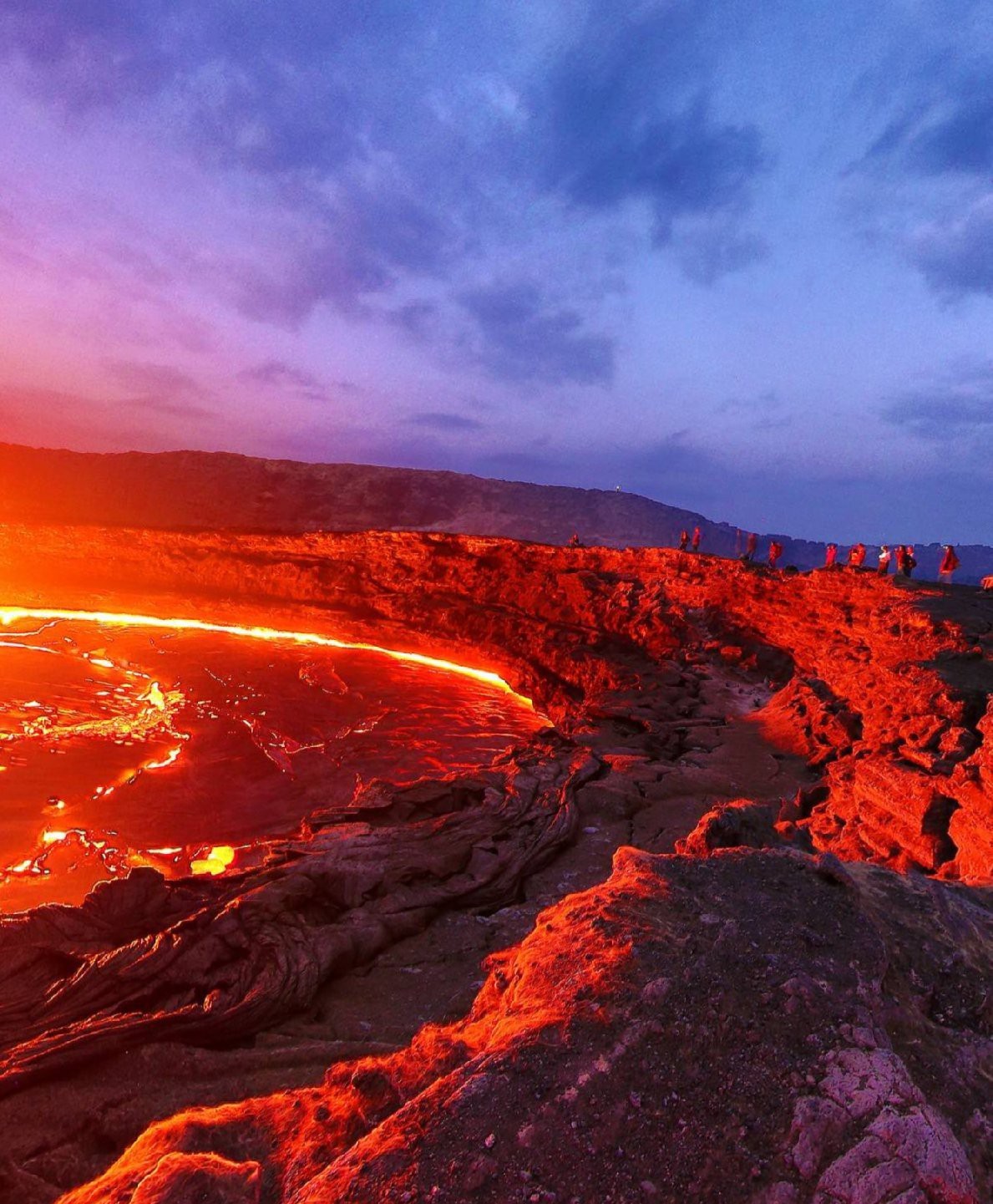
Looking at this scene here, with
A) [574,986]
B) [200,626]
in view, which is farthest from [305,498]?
[574,986]

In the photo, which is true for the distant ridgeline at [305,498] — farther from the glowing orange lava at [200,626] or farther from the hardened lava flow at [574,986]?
the hardened lava flow at [574,986]

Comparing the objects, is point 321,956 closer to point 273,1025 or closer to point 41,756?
point 273,1025

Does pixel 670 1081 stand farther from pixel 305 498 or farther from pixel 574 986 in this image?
pixel 305 498

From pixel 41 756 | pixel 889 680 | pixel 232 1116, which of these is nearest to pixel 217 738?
pixel 41 756

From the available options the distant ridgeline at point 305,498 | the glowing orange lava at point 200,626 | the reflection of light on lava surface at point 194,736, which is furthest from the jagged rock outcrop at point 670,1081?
the distant ridgeline at point 305,498

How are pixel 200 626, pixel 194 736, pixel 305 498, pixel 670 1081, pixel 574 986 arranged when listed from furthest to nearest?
pixel 305 498 < pixel 200 626 < pixel 194 736 < pixel 574 986 < pixel 670 1081

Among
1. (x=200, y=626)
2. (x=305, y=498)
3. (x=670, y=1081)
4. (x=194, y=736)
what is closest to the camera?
(x=670, y=1081)
